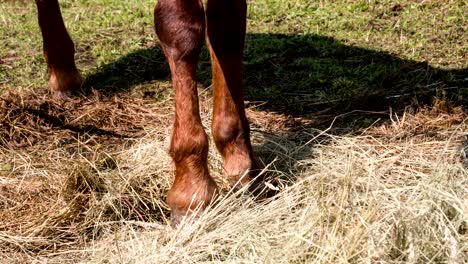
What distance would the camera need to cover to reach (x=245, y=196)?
11.1 feet

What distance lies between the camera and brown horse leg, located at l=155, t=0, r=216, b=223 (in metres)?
3.30

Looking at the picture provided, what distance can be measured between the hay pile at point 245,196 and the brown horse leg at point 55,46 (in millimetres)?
498

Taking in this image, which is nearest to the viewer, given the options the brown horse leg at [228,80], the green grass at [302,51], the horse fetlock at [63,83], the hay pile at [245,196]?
the hay pile at [245,196]

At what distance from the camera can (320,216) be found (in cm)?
286

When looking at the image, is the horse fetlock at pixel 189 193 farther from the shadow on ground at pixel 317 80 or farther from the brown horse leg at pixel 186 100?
the shadow on ground at pixel 317 80

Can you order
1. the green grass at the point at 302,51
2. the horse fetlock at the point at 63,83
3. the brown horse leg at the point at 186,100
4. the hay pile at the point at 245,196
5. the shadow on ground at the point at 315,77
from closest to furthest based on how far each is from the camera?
the hay pile at the point at 245,196
the brown horse leg at the point at 186,100
the shadow on ground at the point at 315,77
the green grass at the point at 302,51
the horse fetlock at the point at 63,83

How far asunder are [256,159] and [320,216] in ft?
2.93

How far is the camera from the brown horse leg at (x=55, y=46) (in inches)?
205

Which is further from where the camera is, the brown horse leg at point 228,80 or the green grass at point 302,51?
the green grass at point 302,51

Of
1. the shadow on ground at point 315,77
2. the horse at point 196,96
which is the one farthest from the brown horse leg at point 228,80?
the shadow on ground at point 315,77

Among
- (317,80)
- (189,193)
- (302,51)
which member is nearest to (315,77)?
(317,80)

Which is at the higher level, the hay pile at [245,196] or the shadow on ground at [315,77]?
the hay pile at [245,196]

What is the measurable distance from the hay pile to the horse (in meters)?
Answer: 0.11

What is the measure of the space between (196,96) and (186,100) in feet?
0.17
